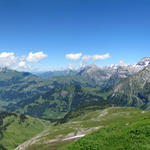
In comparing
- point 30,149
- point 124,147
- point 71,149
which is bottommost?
point 30,149

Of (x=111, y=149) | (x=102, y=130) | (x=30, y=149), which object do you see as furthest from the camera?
(x=30, y=149)

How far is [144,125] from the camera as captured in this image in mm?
28641

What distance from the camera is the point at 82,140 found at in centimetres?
3072

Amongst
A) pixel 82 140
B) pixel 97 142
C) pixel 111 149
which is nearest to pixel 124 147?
pixel 111 149

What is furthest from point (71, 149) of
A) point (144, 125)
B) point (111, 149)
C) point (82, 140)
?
point (144, 125)

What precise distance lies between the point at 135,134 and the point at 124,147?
354 cm

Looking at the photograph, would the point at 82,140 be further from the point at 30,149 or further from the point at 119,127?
the point at 30,149

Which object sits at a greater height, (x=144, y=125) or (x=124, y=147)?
(x=144, y=125)

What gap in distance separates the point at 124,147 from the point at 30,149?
127 metres

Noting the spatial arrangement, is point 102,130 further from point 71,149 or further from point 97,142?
point 71,149

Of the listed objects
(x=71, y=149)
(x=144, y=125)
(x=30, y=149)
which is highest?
(x=144, y=125)

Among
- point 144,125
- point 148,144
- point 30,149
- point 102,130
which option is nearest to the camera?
point 148,144

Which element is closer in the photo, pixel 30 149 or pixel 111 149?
pixel 111 149

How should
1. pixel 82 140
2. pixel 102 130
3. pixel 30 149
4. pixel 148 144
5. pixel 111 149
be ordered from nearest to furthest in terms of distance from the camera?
pixel 148 144, pixel 111 149, pixel 82 140, pixel 102 130, pixel 30 149
